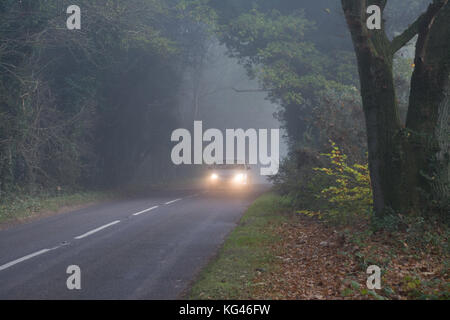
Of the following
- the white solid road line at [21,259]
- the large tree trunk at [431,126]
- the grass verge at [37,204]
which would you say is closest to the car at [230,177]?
the grass verge at [37,204]

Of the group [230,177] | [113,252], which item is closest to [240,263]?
[113,252]

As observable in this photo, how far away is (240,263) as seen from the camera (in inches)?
345

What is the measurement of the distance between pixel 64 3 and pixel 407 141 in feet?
52.9

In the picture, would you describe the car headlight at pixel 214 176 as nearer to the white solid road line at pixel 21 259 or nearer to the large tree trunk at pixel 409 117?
the white solid road line at pixel 21 259

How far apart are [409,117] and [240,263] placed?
4477mm

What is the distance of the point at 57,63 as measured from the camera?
81.7 ft

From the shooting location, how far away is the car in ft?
100

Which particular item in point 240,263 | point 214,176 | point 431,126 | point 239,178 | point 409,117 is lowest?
point 240,263

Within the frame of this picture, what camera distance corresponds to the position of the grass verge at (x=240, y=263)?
6.95 meters

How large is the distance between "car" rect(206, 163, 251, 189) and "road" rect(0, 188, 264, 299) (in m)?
12.5

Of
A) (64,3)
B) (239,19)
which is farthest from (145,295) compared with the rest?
(239,19)

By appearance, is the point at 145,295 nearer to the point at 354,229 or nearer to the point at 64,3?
the point at 354,229

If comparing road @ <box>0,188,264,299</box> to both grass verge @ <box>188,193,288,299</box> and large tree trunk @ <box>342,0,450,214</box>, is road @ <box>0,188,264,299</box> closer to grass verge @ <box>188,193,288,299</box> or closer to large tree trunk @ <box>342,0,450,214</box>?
grass verge @ <box>188,193,288,299</box>

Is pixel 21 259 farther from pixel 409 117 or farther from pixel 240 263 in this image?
pixel 409 117
